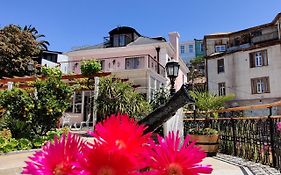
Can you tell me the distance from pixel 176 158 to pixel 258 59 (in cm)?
3091

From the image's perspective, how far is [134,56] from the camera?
61.0 ft

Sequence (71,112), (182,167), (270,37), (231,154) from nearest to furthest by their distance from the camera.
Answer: (182,167) → (231,154) → (71,112) → (270,37)

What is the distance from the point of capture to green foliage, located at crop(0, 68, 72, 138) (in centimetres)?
1062

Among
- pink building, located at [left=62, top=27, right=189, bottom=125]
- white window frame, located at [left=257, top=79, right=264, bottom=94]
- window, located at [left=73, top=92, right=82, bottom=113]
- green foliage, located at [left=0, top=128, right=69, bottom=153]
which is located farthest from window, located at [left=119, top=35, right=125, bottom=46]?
green foliage, located at [left=0, top=128, right=69, bottom=153]

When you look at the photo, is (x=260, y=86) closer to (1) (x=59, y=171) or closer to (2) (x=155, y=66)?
(2) (x=155, y=66)

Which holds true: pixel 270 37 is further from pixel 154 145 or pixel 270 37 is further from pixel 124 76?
pixel 154 145

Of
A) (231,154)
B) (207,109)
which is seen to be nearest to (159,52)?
(207,109)

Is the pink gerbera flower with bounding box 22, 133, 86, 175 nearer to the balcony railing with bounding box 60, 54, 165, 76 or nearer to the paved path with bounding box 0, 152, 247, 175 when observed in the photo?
the paved path with bounding box 0, 152, 247, 175

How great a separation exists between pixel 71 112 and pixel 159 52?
27.8 feet

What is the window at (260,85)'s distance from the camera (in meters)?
27.7

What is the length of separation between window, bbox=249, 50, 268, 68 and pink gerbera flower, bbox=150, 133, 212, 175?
3033cm

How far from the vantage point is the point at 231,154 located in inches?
374

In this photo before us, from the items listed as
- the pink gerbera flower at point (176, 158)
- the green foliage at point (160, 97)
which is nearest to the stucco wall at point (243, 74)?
the green foliage at point (160, 97)

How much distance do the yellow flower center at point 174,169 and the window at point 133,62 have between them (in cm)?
1788
